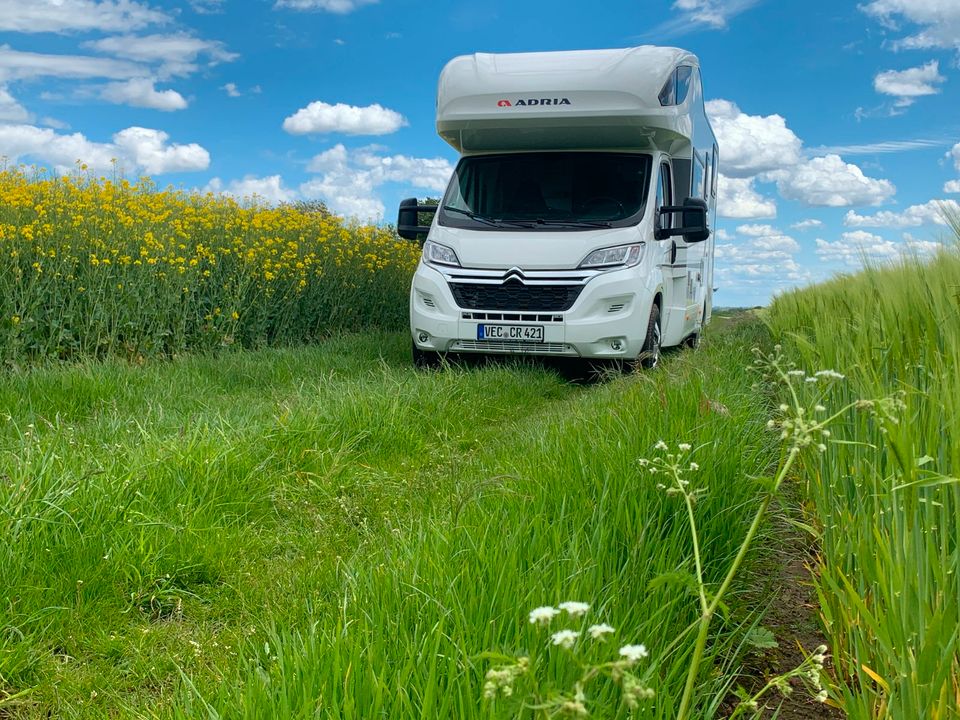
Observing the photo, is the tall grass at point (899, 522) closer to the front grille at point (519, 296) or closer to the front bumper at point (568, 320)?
the front bumper at point (568, 320)

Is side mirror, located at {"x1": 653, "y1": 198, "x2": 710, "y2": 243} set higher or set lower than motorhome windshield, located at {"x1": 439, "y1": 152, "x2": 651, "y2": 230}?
lower

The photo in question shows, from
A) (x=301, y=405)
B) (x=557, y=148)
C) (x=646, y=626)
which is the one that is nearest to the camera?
(x=646, y=626)

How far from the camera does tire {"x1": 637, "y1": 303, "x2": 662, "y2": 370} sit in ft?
28.1

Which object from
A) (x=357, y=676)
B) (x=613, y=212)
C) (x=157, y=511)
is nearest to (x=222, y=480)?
(x=157, y=511)

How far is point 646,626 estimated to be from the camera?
2271 mm

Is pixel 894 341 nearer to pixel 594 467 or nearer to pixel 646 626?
pixel 594 467

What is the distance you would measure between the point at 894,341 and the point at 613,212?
5.43 metres

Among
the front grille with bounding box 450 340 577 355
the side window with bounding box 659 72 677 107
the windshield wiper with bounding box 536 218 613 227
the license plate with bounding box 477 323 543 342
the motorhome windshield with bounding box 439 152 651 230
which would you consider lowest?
the front grille with bounding box 450 340 577 355

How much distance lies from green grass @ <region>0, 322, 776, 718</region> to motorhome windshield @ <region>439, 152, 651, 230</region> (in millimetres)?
3299

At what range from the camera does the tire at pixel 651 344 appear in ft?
28.1

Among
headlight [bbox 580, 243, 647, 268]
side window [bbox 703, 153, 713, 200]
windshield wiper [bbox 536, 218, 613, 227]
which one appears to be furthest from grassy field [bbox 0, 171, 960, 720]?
side window [bbox 703, 153, 713, 200]

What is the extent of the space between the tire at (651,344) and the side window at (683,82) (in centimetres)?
233

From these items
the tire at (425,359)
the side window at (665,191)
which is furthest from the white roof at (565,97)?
the tire at (425,359)

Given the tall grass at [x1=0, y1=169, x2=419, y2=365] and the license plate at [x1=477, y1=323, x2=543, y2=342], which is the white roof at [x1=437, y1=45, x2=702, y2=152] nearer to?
the license plate at [x1=477, y1=323, x2=543, y2=342]
